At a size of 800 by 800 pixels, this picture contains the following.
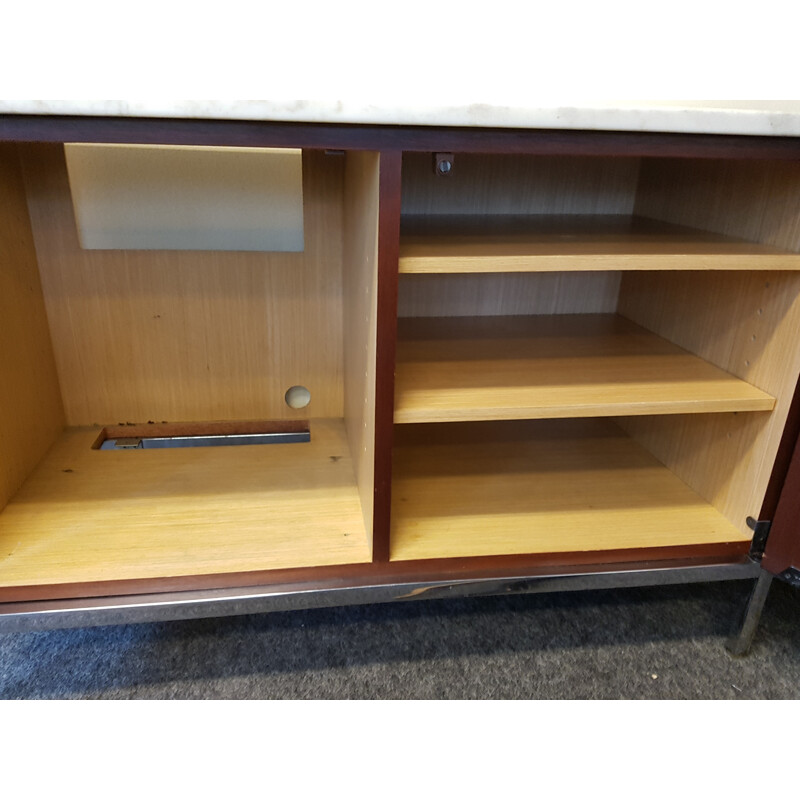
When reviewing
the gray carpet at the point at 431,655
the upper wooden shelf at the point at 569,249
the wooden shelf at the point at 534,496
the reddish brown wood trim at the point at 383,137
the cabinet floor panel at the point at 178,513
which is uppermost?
the reddish brown wood trim at the point at 383,137

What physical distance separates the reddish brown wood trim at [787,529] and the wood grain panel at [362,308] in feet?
1.96

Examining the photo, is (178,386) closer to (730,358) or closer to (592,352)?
(592,352)

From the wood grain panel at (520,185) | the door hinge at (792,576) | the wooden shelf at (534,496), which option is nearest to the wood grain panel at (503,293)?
the wood grain panel at (520,185)

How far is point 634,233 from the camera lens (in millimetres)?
1066

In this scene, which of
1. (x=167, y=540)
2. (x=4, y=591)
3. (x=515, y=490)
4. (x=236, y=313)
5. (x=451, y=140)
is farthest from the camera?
(x=236, y=313)

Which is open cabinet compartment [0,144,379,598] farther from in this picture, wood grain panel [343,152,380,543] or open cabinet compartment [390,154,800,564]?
open cabinet compartment [390,154,800,564]

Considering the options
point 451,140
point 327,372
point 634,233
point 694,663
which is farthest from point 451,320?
point 694,663

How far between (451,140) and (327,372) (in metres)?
0.63

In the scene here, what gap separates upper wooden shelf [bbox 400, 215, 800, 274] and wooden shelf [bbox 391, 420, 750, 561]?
0.40 meters

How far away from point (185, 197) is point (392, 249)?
0.54 metres

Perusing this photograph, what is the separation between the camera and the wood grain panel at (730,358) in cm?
97

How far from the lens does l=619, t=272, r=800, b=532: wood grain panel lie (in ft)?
3.19

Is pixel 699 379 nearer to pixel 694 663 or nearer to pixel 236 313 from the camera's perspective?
pixel 694 663

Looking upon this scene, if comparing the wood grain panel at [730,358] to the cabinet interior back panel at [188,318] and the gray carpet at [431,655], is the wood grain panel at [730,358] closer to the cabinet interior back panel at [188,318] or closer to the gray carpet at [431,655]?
the gray carpet at [431,655]
